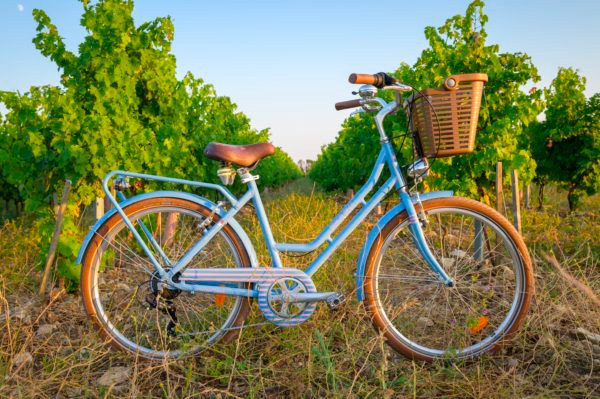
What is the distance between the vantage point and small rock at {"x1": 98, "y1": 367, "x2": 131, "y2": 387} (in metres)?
2.38

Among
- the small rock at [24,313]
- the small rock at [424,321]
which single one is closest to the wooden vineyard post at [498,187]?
the small rock at [424,321]

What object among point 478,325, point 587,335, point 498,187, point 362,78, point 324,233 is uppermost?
point 362,78

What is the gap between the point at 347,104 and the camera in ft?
8.05

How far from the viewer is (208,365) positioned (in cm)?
247

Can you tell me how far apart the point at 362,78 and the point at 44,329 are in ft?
8.27

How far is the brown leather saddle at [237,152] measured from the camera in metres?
2.35

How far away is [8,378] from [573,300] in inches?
131

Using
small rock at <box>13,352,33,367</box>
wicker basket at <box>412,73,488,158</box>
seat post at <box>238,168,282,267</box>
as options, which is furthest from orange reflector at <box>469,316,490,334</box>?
small rock at <box>13,352,33,367</box>

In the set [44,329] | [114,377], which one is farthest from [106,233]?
[44,329]

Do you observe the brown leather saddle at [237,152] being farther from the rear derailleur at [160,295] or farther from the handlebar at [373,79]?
the rear derailleur at [160,295]

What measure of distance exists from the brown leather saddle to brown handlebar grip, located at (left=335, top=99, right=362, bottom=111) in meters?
0.41

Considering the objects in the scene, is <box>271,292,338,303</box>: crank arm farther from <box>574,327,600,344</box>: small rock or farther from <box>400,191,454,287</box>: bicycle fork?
<box>574,327,600,344</box>: small rock

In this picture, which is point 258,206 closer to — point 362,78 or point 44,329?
point 362,78

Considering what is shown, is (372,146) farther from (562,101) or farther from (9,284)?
(9,284)
